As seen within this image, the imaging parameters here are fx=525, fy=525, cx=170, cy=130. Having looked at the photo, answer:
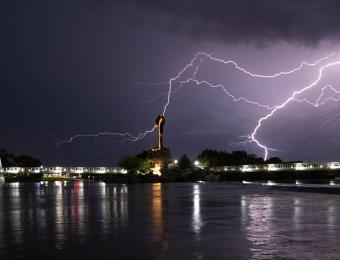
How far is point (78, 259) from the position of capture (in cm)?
1483

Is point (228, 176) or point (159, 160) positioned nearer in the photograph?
point (228, 176)

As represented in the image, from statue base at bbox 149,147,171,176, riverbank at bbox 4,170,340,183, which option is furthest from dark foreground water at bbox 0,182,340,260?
statue base at bbox 149,147,171,176

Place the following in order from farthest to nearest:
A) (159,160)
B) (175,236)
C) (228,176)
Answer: (159,160), (228,176), (175,236)

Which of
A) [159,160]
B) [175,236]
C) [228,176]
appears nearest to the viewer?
[175,236]

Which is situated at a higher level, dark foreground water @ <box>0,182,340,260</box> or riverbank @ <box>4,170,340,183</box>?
dark foreground water @ <box>0,182,340,260</box>

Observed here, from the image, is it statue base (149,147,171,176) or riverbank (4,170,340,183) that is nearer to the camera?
riverbank (4,170,340,183)

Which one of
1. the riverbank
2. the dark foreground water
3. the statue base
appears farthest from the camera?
the statue base

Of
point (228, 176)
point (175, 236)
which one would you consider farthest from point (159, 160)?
point (175, 236)

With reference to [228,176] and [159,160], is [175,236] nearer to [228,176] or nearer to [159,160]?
[228,176]

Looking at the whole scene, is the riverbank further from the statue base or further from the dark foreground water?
the dark foreground water

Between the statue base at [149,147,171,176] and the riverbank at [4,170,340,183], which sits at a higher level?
the statue base at [149,147,171,176]

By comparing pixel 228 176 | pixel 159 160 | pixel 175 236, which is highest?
pixel 159 160

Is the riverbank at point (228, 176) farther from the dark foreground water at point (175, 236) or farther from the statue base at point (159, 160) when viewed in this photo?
the dark foreground water at point (175, 236)

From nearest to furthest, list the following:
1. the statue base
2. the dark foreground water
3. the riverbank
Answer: the dark foreground water < the riverbank < the statue base
